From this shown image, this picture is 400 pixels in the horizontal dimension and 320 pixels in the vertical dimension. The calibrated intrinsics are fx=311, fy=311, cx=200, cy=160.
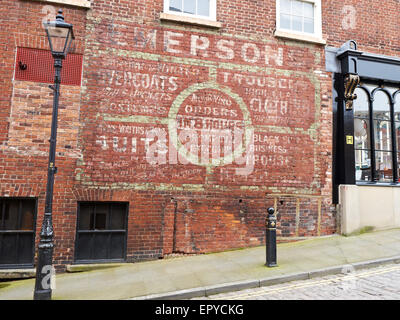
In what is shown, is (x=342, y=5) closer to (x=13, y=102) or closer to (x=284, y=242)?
(x=284, y=242)

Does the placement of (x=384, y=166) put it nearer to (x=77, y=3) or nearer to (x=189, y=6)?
(x=189, y=6)

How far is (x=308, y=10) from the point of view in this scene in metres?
8.83

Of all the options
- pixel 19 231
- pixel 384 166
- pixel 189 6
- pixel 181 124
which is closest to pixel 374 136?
pixel 384 166

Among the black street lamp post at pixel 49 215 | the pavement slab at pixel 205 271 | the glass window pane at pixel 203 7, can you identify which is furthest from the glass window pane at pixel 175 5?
the pavement slab at pixel 205 271

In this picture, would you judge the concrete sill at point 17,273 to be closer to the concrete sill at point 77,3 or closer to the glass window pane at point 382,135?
the concrete sill at point 77,3

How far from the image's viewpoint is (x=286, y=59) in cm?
838

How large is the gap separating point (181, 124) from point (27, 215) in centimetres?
393

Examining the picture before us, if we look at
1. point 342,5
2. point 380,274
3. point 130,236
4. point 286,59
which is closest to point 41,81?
point 130,236

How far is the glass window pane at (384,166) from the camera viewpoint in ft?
30.0

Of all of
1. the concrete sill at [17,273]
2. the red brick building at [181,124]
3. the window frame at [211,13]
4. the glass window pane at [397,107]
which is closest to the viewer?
the concrete sill at [17,273]

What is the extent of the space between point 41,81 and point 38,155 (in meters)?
1.65

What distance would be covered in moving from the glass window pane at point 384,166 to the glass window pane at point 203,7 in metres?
6.34

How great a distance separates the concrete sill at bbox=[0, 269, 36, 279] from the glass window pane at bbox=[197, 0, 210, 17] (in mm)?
7173

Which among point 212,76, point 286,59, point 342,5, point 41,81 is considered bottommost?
point 41,81
